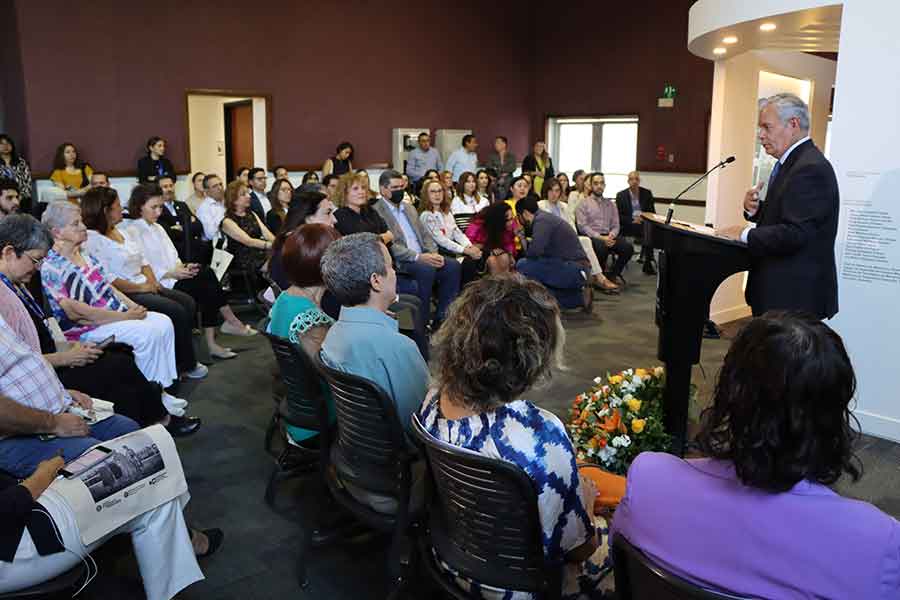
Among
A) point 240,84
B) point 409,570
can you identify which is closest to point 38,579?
point 409,570

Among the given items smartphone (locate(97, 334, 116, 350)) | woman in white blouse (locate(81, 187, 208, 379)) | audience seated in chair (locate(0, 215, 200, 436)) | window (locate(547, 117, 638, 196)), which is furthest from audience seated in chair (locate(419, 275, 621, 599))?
window (locate(547, 117, 638, 196))

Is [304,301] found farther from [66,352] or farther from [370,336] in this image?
[66,352]

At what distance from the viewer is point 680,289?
3.06 metres

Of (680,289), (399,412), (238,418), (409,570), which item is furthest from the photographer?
(238,418)

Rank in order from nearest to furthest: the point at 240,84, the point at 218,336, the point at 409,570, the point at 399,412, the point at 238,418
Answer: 1. the point at 409,570
2. the point at 399,412
3. the point at 238,418
4. the point at 218,336
5. the point at 240,84

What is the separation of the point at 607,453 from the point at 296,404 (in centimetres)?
118

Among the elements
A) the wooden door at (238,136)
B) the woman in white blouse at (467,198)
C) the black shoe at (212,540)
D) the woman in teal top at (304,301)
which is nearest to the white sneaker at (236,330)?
the woman in teal top at (304,301)

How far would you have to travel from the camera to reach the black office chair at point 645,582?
1153mm

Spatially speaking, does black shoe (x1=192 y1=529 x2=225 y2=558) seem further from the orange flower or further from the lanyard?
the orange flower

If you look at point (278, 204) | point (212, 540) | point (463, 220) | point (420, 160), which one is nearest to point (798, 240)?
point (212, 540)

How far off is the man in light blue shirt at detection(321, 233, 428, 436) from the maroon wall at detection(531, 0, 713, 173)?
36.0 feet

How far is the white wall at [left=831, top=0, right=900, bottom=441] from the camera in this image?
3576 millimetres

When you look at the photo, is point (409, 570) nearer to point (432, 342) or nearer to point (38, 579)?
point (432, 342)

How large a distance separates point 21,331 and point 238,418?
148 centimetres
